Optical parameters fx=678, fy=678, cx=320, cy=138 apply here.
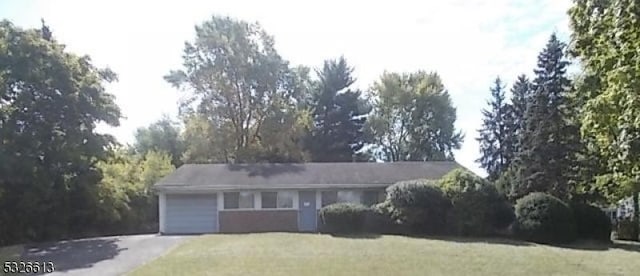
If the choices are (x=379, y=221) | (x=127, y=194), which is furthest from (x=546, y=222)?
(x=127, y=194)

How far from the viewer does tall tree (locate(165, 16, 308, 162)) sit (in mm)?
46844

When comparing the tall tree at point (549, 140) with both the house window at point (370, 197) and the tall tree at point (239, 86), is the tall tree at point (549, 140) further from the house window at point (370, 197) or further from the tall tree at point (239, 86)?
the tall tree at point (239, 86)

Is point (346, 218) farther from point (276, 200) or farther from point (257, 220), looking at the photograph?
point (257, 220)

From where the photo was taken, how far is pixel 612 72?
A: 12.8m

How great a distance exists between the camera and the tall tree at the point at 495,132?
50862 millimetres

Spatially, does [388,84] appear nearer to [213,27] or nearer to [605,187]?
[213,27]

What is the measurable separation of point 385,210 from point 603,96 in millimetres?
15795

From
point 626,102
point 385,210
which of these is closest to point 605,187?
point 385,210

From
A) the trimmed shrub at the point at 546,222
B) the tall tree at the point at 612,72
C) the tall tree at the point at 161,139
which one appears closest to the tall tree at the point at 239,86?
the tall tree at the point at 161,139

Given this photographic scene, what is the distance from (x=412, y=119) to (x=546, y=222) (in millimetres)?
30153

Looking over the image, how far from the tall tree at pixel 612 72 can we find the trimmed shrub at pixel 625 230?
14.0 m

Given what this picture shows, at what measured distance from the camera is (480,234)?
90.4 ft

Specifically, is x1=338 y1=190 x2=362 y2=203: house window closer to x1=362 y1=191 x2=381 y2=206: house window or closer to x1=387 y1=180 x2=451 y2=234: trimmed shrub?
x1=362 y1=191 x2=381 y2=206: house window

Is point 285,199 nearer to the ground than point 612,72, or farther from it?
nearer to the ground
